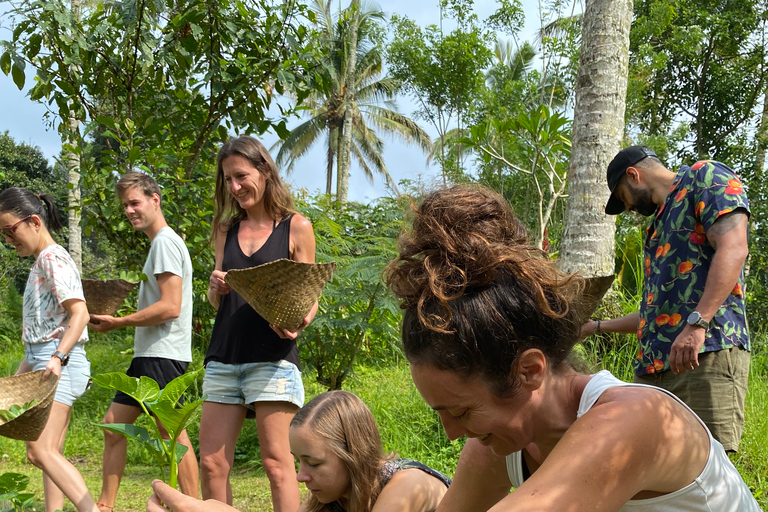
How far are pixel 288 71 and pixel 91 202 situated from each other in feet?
5.73

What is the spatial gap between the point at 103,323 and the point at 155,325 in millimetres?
472

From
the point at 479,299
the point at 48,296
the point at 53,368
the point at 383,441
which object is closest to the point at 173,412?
the point at 479,299

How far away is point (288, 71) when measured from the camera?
509 cm

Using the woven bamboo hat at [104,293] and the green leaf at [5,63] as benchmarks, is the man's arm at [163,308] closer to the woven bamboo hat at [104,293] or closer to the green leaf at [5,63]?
the woven bamboo hat at [104,293]

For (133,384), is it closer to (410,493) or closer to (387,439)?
(410,493)

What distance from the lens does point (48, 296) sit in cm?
353

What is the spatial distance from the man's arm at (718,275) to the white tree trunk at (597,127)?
193 cm

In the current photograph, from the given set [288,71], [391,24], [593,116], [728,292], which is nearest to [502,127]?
[593,116]

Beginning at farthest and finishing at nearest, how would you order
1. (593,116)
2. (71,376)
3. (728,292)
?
(593,116), (71,376), (728,292)

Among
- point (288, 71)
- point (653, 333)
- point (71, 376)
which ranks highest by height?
point (288, 71)

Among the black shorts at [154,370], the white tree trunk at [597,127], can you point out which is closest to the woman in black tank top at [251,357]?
the black shorts at [154,370]

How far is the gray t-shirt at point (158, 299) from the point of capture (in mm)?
3521

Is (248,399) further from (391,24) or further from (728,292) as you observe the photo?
Result: (391,24)

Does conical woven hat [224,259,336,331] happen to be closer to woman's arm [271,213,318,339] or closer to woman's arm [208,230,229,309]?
woman's arm [208,230,229,309]
